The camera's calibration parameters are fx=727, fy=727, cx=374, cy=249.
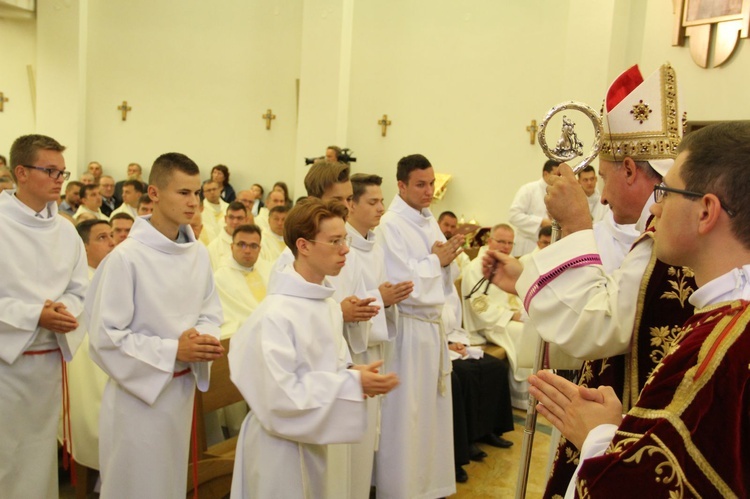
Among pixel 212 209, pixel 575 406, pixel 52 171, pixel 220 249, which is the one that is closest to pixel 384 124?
pixel 212 209

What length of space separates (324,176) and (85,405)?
88.5 inches

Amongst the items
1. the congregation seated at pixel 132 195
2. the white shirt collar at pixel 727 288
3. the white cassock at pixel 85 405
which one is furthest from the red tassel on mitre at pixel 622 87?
the congregation seated at pixel 132 195

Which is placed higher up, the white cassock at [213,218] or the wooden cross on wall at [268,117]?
the wooden cross on wall at [268,117]

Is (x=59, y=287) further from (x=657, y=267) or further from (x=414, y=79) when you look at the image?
(x=414, y=79)

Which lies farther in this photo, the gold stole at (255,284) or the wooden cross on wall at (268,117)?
the wooden cross on wall at (268,117)

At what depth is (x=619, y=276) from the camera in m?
2.43

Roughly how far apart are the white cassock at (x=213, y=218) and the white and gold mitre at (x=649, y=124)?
7871mm

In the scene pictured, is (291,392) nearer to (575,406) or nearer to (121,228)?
(575,406)

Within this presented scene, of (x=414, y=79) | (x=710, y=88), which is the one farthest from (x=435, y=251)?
(x=414, y=79)

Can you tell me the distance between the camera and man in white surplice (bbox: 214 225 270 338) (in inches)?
255

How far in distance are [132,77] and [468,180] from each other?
7.67m

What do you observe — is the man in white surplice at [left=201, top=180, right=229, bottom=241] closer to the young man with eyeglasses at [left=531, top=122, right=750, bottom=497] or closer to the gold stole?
the gold stole

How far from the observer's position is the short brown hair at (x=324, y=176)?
438 cm

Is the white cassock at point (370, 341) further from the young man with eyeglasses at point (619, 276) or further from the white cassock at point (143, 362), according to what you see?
the young man with eyeglasses at point (619, 276)
